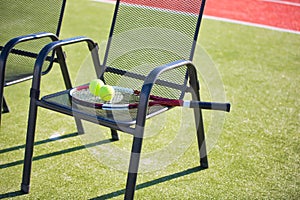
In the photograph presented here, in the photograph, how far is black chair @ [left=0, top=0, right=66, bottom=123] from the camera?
144 inches

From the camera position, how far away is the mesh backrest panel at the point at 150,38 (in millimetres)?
3344

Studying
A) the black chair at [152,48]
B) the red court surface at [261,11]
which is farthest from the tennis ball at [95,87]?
the red court surface at [261,11]

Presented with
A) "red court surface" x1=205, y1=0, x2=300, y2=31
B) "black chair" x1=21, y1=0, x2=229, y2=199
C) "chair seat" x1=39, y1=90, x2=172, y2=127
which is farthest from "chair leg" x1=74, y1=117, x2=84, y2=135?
"red court surface" x1=205, y1=0, x2=300, y2=31

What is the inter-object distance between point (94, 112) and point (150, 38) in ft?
2.93

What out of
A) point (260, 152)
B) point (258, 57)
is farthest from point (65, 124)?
point (258, 57)

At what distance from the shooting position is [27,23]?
155 inches

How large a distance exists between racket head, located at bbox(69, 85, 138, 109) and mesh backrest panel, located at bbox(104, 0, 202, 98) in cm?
22

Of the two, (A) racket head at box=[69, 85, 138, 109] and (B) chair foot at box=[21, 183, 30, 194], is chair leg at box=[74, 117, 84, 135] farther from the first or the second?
(B) chair foot at box=[21, 183, 30, 194]

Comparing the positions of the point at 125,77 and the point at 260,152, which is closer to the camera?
the point at 125,77

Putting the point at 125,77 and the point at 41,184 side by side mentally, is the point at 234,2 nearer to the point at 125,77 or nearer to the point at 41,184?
the point at 125,77

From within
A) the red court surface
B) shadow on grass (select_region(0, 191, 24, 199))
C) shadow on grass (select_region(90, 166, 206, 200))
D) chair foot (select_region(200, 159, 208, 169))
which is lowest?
shadow on grass (select_region(0, 191, 24, 199))

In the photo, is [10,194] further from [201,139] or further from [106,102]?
[201,139]

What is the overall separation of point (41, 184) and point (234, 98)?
216cm

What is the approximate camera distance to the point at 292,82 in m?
5.20
